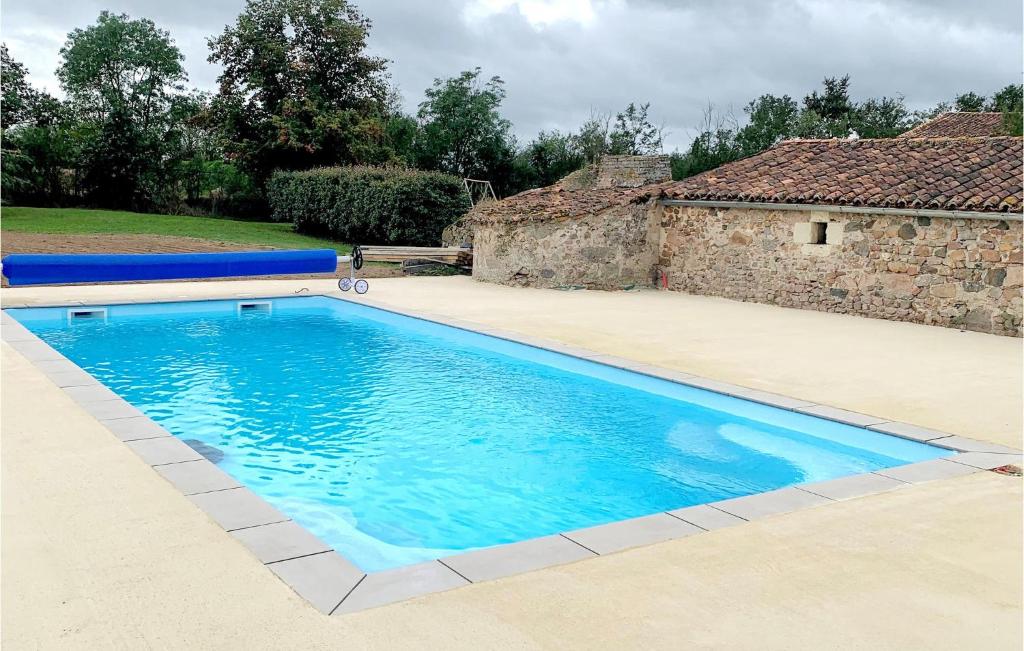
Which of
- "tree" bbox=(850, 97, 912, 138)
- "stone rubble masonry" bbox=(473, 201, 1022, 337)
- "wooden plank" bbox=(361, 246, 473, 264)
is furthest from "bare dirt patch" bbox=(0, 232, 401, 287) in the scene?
"tree" bbox=(850, 97, 912, 138)

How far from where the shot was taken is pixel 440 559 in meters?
4.28

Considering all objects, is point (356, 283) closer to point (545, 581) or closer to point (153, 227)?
point (153, 227)

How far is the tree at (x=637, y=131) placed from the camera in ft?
117

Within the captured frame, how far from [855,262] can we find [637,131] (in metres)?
22.6

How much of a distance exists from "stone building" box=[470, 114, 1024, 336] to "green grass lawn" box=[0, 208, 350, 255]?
8011mm

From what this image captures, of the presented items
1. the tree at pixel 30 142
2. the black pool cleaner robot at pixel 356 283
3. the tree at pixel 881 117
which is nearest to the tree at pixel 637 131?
the tree at pixel 881 117

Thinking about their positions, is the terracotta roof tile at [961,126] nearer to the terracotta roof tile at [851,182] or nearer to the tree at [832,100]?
the terracotta roof tile at [851,182]

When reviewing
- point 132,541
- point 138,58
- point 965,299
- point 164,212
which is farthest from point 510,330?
point 138,58

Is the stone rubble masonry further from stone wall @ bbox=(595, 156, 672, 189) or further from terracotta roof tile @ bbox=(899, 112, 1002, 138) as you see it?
terracotta roof tile @ bbox=(899, 112, 1002, 138)

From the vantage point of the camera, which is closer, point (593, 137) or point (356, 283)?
point (356, 283)

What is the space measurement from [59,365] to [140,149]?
26142 millimetres

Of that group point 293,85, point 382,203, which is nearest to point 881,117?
point 293,85

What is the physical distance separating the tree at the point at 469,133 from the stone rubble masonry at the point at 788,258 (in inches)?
588

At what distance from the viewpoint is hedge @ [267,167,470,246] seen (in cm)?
2358
